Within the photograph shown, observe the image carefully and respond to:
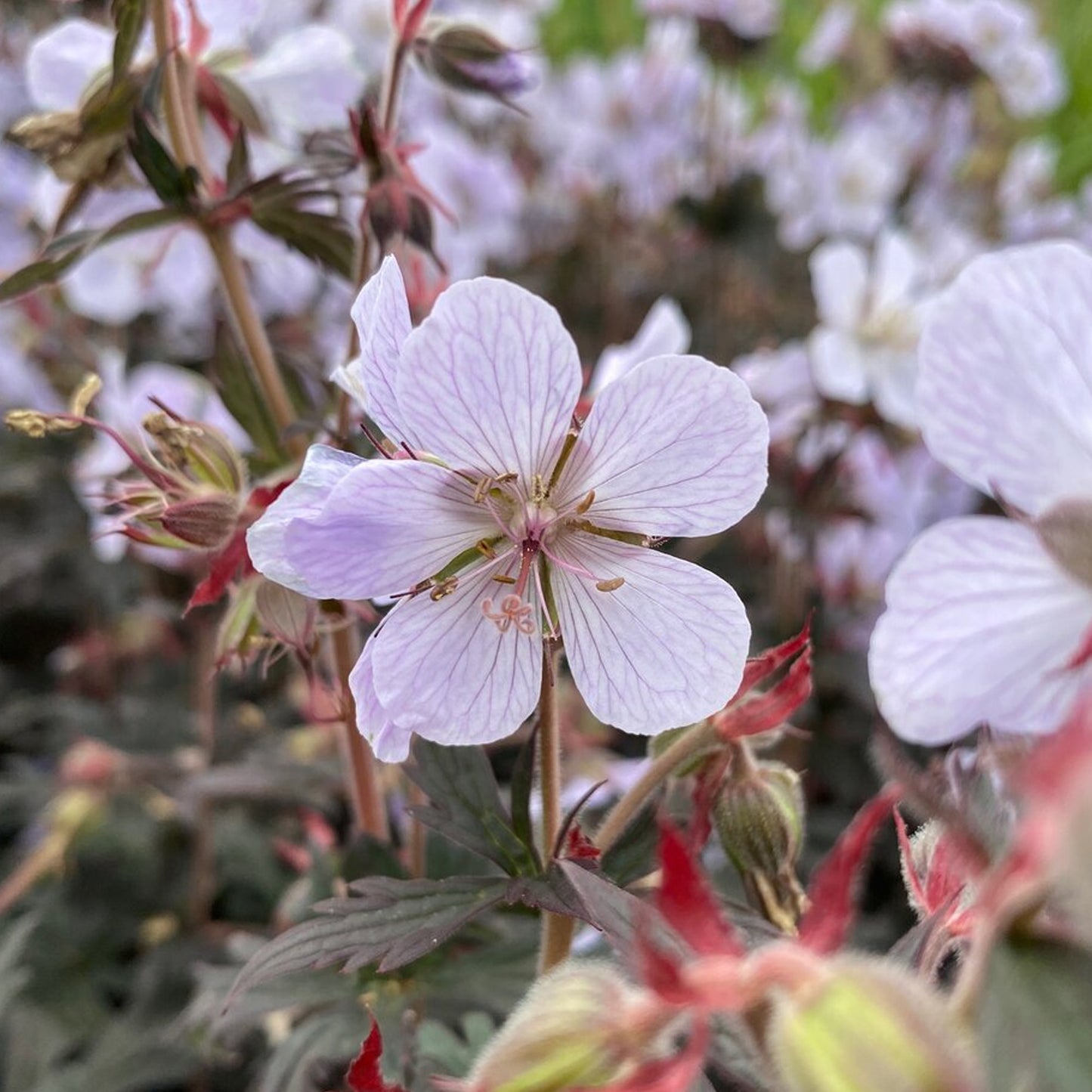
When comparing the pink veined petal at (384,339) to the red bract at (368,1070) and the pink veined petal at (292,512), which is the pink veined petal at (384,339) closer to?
the pink veined petal at (292,512)

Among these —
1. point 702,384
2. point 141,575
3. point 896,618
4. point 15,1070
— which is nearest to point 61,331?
point 141,575

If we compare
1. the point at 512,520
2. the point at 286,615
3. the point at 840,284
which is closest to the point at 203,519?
the point at 286,615

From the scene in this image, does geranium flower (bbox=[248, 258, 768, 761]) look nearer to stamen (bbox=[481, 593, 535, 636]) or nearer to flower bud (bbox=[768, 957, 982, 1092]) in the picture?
stamen (bbox=[481, 593, 535, 636])

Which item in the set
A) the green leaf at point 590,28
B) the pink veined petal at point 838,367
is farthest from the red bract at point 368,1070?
the green leaf at point 590,28

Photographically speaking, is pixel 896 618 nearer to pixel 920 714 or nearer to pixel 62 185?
pixel 920 714

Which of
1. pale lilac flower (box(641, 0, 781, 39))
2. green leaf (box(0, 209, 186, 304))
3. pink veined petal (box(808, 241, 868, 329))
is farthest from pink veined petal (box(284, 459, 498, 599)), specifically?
pale lilac flower (box(641, 0, 781, 39))

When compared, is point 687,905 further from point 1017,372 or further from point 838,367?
point 838,367
